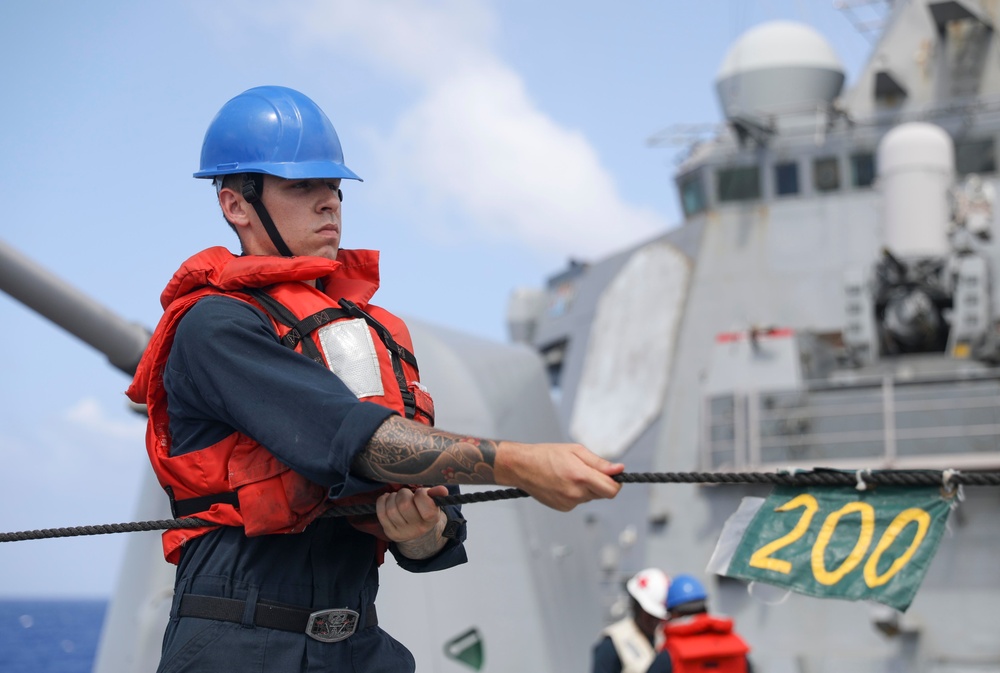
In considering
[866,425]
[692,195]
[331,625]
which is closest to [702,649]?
[331,625]

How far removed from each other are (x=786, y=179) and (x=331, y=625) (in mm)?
17242

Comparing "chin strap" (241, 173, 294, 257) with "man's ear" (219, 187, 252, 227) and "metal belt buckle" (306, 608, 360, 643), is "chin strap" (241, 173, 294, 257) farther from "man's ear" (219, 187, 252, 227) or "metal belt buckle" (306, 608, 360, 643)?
"metal belt buckle" (306, 608, 360, 643)

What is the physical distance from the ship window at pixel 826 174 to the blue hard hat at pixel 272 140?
16.9 meters

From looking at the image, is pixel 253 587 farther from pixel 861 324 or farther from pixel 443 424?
pixel 861 324

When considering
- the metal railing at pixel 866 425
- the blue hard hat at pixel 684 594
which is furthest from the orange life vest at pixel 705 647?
the metal railing at pixel 866 425

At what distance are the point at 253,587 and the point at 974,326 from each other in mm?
12677

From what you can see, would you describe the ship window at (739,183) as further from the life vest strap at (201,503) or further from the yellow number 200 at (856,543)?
the life vest strap at (201,503)

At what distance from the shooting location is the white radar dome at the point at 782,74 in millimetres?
19891

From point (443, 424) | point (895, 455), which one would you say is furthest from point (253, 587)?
point (895, 455)

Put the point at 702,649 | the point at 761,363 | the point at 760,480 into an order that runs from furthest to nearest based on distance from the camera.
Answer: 1. the point at 761,363
2. the point at 702,649
3. the point at 760,480

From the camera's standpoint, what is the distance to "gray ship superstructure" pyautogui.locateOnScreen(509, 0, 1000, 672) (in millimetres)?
12336

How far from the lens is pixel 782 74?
65.8 ft

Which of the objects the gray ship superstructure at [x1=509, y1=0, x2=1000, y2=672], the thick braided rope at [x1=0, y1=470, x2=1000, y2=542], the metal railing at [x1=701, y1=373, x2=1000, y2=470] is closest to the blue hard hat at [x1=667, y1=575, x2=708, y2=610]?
the thick braided rope at [x1=0, y1=470, x2=1000, y2=542]

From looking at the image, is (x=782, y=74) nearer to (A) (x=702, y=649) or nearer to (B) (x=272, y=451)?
(A) (x=702, y=649)
